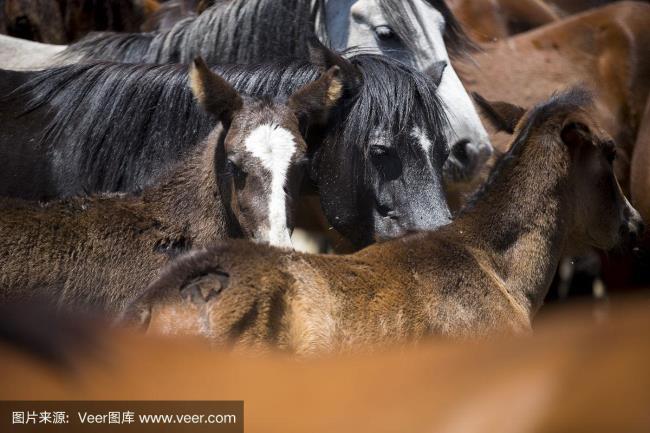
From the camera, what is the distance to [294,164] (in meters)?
4.17

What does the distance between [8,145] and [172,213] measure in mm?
1118

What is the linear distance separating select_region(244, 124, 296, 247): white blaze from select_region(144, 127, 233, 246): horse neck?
36 cm

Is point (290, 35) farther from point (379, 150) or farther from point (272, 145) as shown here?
point (272, 145)

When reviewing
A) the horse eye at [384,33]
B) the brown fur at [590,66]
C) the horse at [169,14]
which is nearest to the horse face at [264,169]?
the horse eye at [384,33]

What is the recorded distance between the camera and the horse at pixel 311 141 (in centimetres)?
477

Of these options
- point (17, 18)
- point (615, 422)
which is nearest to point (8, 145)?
point (17, 18)

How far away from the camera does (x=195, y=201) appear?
14.4ft

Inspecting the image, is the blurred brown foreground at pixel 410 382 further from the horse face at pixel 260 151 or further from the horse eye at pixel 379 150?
the horse eye at pixel 379 150

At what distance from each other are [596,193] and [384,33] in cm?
161

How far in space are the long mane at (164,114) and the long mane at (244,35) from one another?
0.69m

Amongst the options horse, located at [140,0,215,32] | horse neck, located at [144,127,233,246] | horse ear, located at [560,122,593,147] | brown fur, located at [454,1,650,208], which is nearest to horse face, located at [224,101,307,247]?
horse neck, located at [144,127,233,246]

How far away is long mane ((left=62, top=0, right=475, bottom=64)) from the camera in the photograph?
224 inches

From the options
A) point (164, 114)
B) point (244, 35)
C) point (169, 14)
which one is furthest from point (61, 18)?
point (164, 114)

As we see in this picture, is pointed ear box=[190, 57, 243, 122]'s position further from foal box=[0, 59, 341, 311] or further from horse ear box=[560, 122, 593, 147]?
horse ear box=[560, 122, 593, 147]
